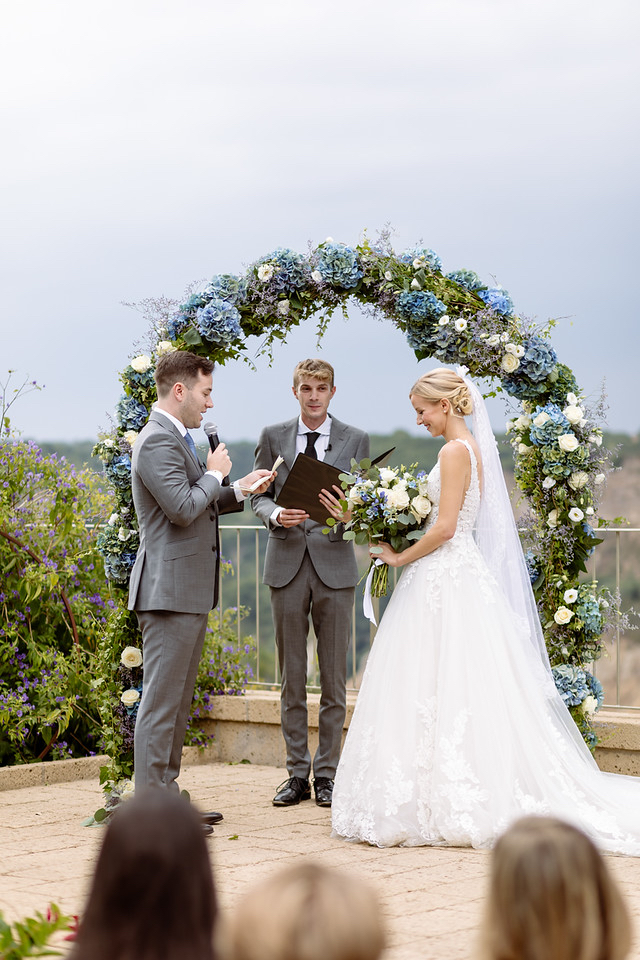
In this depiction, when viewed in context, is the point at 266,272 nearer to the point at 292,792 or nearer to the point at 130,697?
the point at 130,697

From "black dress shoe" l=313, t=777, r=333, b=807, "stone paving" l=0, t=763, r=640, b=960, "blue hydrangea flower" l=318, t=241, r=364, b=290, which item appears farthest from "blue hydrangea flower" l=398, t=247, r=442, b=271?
"stone paving" l=0, t=763, r=640, b=960

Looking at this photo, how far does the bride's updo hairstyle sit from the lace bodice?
171 millimetres

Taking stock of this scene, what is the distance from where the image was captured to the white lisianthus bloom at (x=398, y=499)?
17.6ft

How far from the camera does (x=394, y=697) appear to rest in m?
5.21

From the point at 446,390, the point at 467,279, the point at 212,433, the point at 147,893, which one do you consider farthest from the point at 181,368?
the point at 147,893

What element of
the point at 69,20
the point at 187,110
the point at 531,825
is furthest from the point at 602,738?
the point at 187,110

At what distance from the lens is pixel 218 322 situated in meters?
5.70

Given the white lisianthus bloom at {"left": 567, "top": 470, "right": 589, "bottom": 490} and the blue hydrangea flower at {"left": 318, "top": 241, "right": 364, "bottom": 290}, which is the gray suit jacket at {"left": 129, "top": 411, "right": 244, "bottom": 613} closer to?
the blue hydrangea flower at {"left": 318, "top": 241, "right": 364, "bottom": 290}

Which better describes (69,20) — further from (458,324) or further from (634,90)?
(634,90)

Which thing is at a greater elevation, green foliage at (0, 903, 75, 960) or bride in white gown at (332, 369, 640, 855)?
bride in white gown at (332, 369, 640, 855)

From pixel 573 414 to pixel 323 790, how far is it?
2.27m

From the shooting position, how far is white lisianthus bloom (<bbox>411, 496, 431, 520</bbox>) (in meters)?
5.40

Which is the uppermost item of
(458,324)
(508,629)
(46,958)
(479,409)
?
(458,324)

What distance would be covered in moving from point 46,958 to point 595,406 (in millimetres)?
3696
